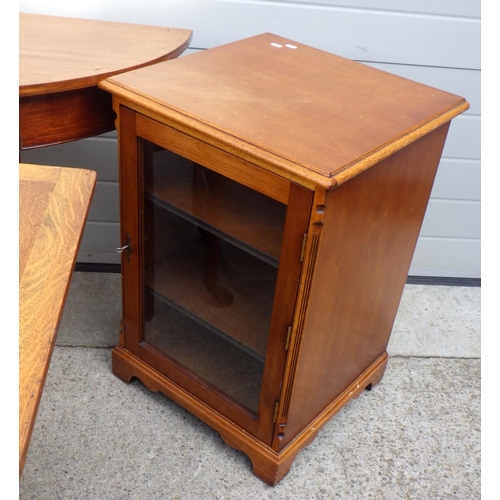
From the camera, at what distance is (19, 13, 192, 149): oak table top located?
48.2 inches

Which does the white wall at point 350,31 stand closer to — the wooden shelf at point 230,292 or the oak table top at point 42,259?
the wooden shelf at point 230,292

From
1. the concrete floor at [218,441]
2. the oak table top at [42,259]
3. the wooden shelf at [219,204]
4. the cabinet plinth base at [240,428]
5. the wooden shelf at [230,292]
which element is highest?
the oak table top at [42,259]

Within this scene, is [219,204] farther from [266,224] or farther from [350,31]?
[350,31]

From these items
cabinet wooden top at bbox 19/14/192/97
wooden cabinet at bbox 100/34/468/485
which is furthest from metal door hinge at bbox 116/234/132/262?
cabinet wooden top at bbox 19/14/192/97

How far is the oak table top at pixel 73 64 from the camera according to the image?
1225mm

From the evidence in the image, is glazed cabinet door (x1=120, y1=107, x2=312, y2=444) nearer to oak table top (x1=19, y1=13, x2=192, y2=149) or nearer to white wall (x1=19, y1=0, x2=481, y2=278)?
oak table top (x1=19, y1=13, x2=192, y2=149)

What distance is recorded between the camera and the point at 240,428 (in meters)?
1.46

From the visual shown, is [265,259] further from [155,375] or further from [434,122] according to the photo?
[155,375]

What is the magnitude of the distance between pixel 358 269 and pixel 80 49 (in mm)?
768

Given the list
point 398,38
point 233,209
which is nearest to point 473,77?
point 398,38

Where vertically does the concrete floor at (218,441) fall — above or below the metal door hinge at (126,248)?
below

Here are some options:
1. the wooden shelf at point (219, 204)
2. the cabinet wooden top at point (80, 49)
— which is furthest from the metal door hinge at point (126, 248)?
the cabinet wooden top at point (80, 49)

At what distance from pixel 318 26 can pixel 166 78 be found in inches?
24.9

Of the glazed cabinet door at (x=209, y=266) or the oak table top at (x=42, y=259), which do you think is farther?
the glazed cabinet door at (x=209, y=266)
